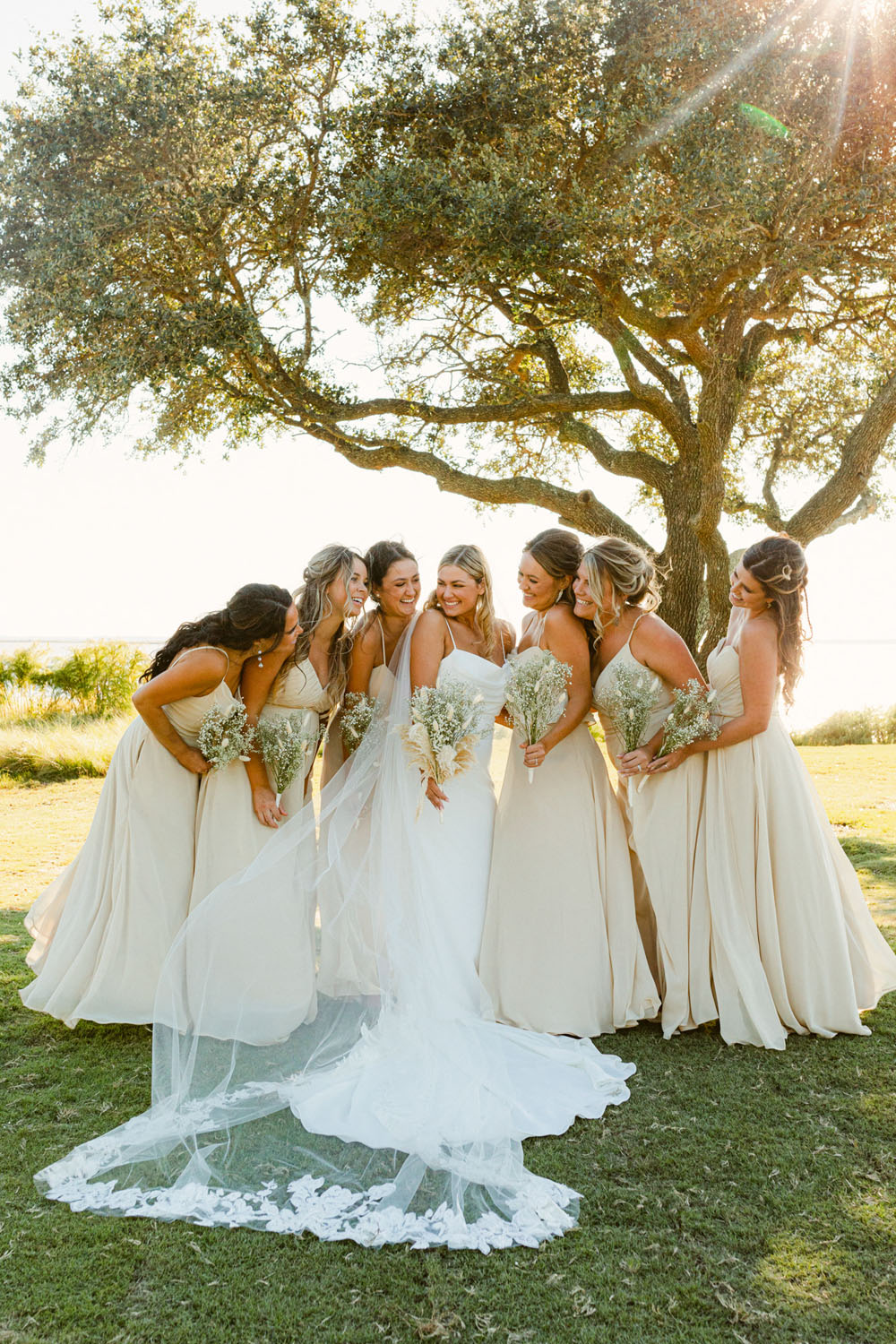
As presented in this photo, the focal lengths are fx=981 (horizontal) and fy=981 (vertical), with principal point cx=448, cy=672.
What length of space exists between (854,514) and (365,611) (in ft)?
27.4

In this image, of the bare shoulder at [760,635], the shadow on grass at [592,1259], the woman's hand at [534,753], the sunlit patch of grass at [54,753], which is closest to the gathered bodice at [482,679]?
the woman's hand at [534,753]

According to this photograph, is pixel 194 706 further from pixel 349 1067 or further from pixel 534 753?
pixel 349 1067

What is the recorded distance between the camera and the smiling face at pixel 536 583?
17.1 ft

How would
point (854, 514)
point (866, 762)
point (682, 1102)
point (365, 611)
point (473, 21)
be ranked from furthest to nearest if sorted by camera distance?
point (866, 762)
point (854, 514)
point (473, 21)
point (365, 611)
point (682, 1102)

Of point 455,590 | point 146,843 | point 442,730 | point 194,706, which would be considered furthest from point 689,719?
point 146,843

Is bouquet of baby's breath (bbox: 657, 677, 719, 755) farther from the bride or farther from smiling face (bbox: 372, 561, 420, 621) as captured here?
smiling face (bbox: 372, 561, 420, 621)

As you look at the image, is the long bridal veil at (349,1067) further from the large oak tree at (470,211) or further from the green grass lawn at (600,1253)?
the large oak tree at (470,211)

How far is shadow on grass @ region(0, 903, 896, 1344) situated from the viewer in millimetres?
2695

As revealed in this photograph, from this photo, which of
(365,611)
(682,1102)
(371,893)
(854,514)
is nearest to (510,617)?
(365,611)

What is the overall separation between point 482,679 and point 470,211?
4908 millimetres

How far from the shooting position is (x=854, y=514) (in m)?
11.7

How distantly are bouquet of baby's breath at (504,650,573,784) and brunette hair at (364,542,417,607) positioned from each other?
36.3 inches

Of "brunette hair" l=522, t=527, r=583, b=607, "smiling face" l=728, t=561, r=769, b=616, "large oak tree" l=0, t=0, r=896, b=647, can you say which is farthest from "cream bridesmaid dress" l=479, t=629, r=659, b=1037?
"large oak tree" l=0, t=0, r=896, b=647

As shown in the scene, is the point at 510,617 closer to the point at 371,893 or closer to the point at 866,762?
the point at 371,893
